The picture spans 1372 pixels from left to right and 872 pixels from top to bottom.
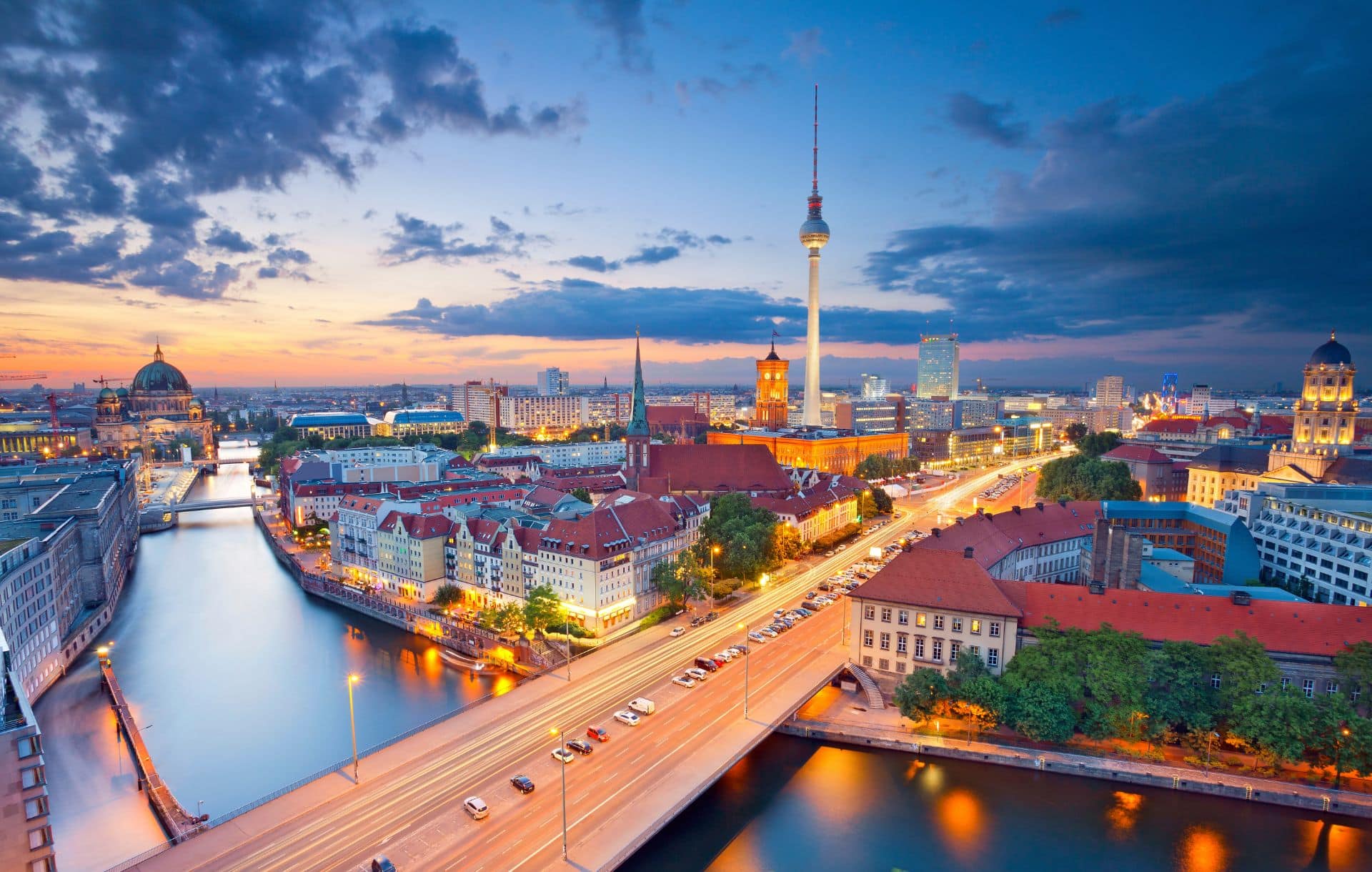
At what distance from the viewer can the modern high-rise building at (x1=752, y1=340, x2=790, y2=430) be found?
433 ft

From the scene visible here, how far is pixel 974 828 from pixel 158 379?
198 meters

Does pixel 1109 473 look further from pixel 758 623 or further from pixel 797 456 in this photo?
pixel 758 623

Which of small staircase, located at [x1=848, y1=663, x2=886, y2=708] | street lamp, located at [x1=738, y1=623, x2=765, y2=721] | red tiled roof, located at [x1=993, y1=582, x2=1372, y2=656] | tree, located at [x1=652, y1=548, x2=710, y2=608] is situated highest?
red tiled roof, located at [x1=993, y1=582, x2=1372, y2=656]

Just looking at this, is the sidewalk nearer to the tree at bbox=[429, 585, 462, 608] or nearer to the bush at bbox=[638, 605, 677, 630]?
the bush at bbox=[638, 605, 677, 630]

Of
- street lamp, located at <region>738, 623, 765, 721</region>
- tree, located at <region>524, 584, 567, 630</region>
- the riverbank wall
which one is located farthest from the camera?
tree, located at <region>524, 584, 567, 630</region>

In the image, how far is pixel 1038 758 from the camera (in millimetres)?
29578

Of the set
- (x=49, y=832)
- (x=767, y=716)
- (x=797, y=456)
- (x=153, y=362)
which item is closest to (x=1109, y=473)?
(x=797, y=456)

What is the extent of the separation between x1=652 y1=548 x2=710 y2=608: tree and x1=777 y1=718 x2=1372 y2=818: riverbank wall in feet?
44.5

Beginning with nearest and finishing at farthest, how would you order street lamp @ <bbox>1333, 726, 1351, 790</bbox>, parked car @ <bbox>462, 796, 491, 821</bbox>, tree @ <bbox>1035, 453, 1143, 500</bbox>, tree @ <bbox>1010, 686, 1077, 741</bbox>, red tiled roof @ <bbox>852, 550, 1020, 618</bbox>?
1. parked car @ <bbox>462, 796, 491, 821</bbox>
2. street lamp @ <bbox>1333, 726, 1351, 790</bbox>
3. tree @ <bbox>1010, 686, 1077, 741</bbox>
4. red tiled roof @ <bbox>852, 550, 1020, 618</bbox>
5. tree @ <bbox>1035, 453, 1143, 500</bbox>

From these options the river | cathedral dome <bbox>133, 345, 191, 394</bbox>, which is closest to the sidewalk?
the river

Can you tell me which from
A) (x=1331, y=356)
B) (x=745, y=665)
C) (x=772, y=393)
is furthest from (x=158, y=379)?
(x=1331, y=356)

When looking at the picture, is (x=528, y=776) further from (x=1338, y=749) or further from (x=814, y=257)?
(x=814, y=257)

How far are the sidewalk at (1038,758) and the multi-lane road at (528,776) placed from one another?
2.67 metres

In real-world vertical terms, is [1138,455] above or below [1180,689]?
above
